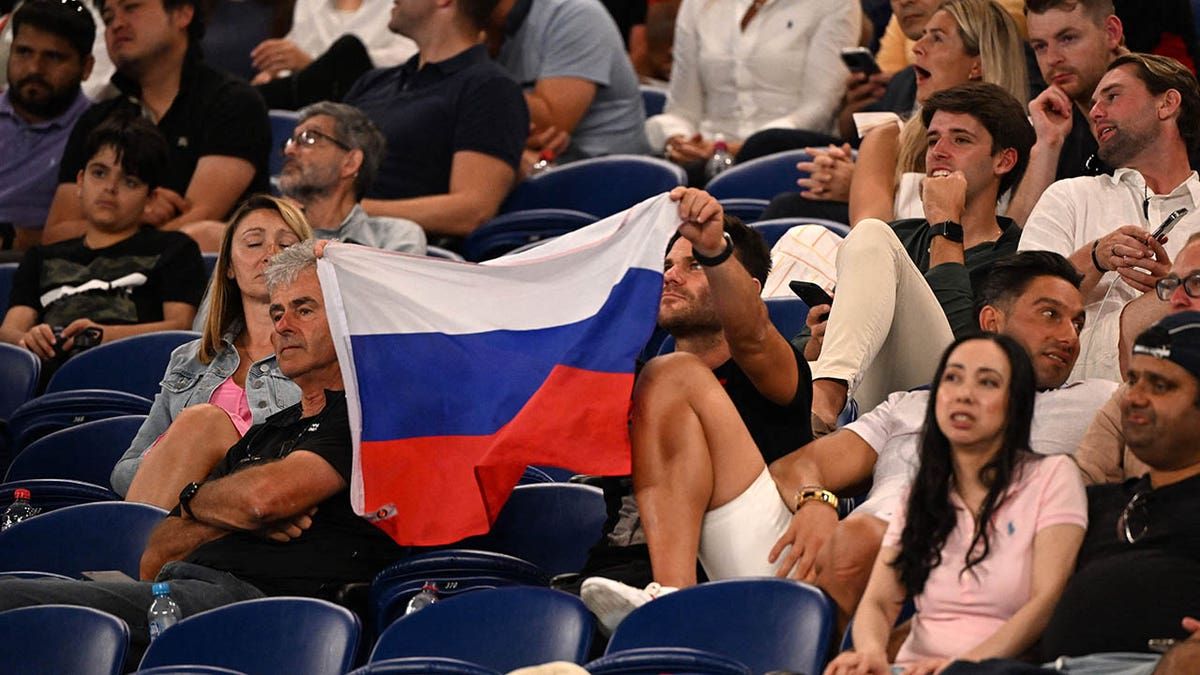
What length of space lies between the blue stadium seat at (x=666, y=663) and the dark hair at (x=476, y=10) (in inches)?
169

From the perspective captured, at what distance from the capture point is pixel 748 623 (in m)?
3.87

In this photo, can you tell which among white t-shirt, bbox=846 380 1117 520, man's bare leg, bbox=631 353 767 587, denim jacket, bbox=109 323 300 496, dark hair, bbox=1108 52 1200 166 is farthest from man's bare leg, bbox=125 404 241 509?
dark hair, bbox=1108 52 1200 166

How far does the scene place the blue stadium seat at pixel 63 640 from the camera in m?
4.23

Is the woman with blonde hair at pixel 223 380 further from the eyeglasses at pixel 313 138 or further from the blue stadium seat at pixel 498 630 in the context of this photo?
the blue stadium seat at pixel 498 630

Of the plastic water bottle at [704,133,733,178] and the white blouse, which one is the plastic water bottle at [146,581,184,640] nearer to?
the plastic water bottle at [704,133,733,178]

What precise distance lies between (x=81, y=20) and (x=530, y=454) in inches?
160

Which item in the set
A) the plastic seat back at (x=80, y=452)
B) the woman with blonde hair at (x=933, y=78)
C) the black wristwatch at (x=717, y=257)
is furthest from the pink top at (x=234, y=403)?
the woman with blonde hair at (x=933, y=78)

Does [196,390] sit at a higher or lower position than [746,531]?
lower

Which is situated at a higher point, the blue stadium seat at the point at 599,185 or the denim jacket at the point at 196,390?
the blue stadium seat at the point at 599,185

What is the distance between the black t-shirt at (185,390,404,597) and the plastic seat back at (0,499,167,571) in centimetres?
23

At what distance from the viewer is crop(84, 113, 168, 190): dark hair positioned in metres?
6.85

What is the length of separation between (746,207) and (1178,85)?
68.3 inches

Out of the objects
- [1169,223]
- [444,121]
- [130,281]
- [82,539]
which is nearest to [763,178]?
[444,121]

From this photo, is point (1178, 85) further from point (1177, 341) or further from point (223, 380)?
point (223, 380)
